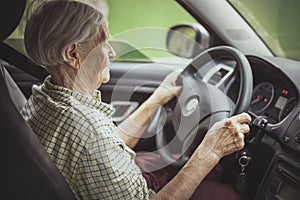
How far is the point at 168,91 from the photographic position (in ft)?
6.16

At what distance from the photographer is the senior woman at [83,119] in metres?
1.16

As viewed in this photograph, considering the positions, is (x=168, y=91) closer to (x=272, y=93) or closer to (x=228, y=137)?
(x=272, y=93)

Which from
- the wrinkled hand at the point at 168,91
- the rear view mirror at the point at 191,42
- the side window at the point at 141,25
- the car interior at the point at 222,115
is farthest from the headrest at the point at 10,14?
the rear view mirror at the point at 191,42

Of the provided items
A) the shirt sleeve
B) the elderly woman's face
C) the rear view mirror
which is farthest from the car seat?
the rear view mirror

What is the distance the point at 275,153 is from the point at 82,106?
0.63 meters

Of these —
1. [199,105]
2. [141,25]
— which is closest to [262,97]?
[199,105]

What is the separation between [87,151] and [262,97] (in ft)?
2.58

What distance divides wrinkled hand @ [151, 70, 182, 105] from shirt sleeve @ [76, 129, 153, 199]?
0.68 metres

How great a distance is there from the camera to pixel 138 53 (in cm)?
205

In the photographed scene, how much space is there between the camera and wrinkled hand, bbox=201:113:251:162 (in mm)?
Answer: 1325

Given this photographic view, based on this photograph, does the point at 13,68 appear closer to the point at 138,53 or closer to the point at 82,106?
the point at 138,53

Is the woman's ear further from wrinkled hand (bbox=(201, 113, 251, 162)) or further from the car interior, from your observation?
wrinkled hand (bbox=(201, 113, 251, 162))

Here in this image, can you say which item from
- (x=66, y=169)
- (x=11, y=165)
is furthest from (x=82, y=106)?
(x=11, y=165)

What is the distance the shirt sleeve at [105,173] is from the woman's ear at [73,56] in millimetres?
203
